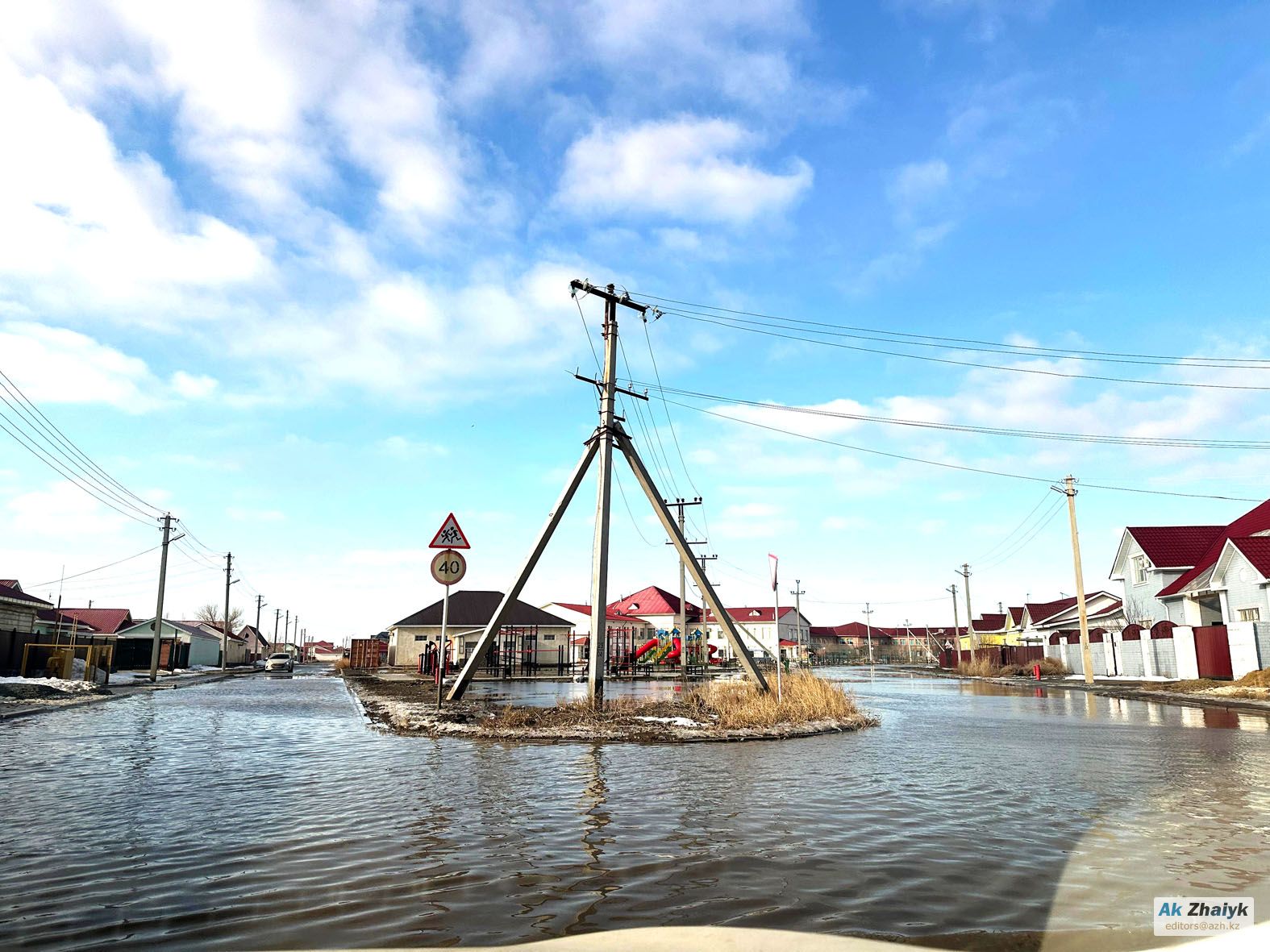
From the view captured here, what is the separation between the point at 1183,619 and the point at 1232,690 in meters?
17.2

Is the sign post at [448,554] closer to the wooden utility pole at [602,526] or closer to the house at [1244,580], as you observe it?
the wooden utility pole at [602,526]

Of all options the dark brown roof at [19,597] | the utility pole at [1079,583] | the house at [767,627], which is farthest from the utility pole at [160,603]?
the house at [767,627]

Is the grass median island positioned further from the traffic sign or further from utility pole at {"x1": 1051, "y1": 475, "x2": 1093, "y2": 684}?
utility pole at {"x1": 1051, "y1": 475, "x2": 1093, "y2": 684}

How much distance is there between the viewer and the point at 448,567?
14.2 m

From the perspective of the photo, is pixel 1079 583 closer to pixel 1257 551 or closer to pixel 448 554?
pixel 1257 551

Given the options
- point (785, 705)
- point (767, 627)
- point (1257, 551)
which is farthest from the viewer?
point (767, 627)

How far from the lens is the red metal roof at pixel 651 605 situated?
94.3 metres

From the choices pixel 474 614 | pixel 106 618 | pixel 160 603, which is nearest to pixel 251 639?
pixel 106 618

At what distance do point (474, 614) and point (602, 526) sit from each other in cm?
4531

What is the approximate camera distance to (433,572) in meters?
14.2

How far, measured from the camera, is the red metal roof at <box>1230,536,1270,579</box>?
30.9 m

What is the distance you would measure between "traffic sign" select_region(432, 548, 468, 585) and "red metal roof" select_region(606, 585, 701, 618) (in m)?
78.6

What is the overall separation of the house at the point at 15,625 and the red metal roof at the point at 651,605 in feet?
205

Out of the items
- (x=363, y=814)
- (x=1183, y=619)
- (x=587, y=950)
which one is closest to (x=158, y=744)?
(x=363, y=814)
